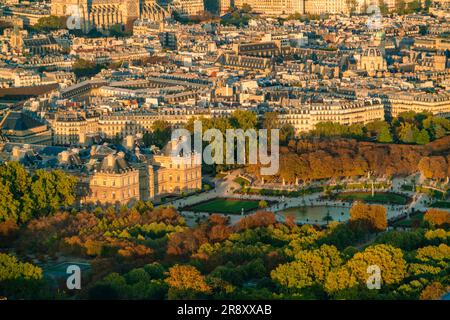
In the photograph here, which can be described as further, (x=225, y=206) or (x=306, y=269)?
(x=225, y=206)

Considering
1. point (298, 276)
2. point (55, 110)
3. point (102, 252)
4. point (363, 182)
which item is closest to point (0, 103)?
point (55, 110)

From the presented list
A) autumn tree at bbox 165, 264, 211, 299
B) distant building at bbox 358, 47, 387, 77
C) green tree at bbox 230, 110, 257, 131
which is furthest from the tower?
autumn tree at bbox 165, 264, 211, 299

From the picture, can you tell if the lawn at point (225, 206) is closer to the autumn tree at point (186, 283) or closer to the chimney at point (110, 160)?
the chimney at point (110, 160)

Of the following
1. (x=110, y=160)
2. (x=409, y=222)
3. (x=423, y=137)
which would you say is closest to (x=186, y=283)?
(x=409, y=222)

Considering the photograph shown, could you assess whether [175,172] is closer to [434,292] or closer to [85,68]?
[434,292]

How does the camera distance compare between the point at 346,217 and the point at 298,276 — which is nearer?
the point at 298,276
